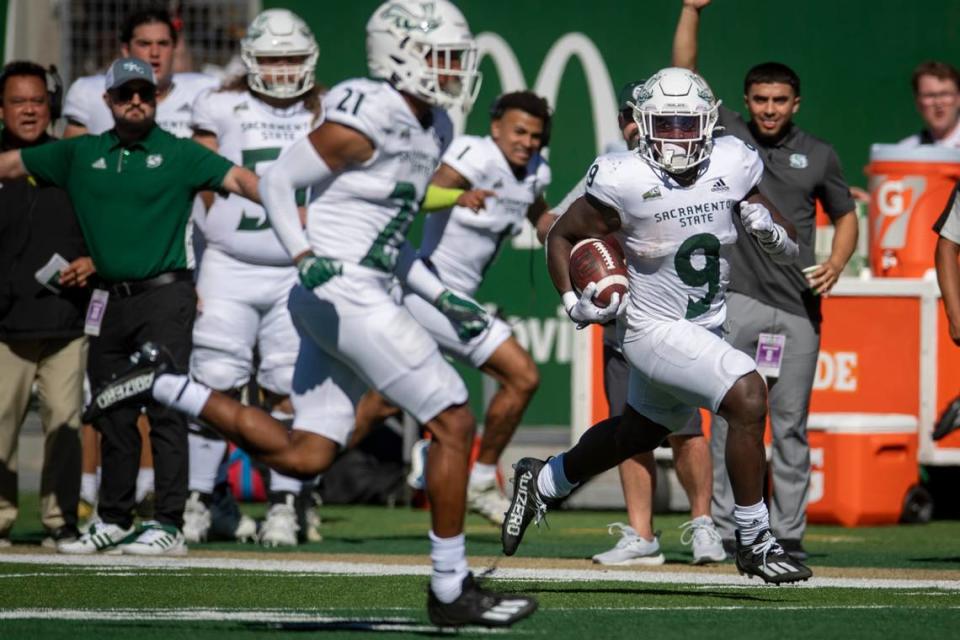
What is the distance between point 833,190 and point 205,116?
3.25m

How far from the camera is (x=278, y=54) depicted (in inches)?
396

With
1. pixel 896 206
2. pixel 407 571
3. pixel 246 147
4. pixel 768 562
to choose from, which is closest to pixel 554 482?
pixel 407 571

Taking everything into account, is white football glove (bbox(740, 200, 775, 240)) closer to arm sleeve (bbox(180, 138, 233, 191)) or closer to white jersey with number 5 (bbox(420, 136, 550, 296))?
arm sleeve (bbox(180, 138, 233, 191))

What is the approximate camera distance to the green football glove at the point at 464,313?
7.17 meters

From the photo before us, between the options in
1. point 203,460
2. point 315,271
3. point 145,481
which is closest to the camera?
point 315,271

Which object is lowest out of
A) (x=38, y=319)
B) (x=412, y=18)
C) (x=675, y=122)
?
(x=38, y=319)

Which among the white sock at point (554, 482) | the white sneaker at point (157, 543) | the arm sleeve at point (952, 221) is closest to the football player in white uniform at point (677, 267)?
the white sock at point (554, 482)

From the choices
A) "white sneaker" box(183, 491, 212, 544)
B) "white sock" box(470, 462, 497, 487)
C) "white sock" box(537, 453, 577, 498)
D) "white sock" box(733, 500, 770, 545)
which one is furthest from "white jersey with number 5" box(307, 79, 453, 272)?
"white sock" box(470, 462, 497, 487)

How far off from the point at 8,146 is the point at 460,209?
7.75ft

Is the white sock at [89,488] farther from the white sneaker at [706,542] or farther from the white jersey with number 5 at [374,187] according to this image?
the white jersey with number 5 at [374,187]

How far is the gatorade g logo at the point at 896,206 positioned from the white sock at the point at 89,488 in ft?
16.1

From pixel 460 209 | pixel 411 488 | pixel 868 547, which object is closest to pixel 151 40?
pixel 460 209

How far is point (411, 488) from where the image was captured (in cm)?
1228

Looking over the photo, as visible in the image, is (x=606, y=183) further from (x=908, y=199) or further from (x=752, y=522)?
(x=908, y=199)
